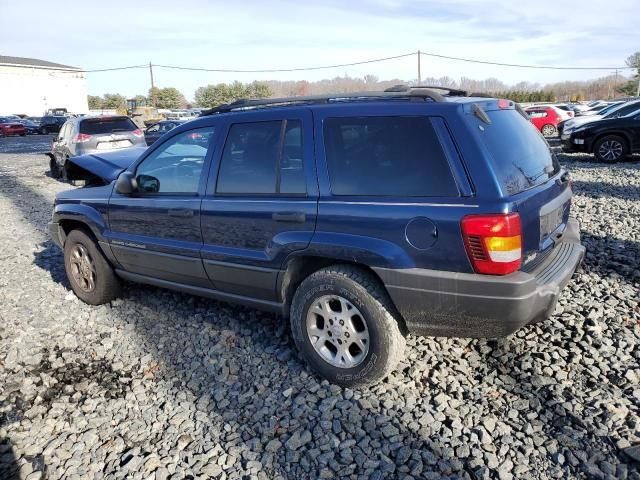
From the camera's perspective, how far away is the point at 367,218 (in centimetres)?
285

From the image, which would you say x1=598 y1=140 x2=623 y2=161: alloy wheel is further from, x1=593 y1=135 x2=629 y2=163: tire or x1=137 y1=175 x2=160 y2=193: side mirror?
x1=137 y1=175 x2=160 y2=193: side mirror

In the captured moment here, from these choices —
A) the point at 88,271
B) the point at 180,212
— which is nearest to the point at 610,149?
the point at 180,212

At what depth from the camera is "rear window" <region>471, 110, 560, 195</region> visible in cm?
275

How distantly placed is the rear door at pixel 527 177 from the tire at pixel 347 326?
88cm

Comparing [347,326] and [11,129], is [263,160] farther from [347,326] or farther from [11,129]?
[11,129]

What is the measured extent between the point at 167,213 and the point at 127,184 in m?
0.52

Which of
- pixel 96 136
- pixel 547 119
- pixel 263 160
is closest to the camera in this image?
pixel 263 160

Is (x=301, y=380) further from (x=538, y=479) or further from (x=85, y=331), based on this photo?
(x=85, y=331)

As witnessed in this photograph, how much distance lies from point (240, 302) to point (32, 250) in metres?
4.65

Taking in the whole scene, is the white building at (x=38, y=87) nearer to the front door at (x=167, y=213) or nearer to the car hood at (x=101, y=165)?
the car hood at (x=101, y=165)

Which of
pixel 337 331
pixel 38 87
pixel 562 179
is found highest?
pixel 38 87

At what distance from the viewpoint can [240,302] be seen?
12.1 ft

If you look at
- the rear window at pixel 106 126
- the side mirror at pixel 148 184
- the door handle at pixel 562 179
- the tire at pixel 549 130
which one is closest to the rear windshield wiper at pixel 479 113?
the door handle at pixel 562 179

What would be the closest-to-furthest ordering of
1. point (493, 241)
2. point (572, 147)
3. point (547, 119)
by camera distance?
point (493, 241) → point (572, 147) → point (547, 119)
